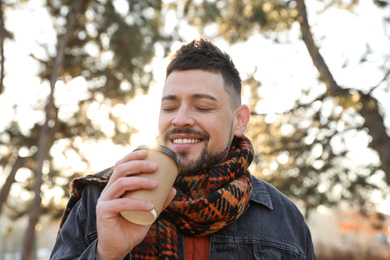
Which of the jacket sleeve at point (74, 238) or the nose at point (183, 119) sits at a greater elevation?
the nose at point (183, 119)

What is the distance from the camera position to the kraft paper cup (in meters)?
1.45

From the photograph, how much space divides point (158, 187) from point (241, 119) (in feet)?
3.83

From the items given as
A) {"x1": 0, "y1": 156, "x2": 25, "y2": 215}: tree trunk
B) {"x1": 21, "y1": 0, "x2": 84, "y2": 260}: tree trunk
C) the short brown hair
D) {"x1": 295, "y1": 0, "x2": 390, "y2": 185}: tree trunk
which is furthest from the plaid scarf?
{"x1": 0, "y1": 156, "x2": 25, "y2": 215}: tree trunk

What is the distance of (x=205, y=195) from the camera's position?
2.13m

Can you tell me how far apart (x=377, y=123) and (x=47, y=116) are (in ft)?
21.1

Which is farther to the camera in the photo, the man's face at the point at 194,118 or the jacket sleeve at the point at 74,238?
the man's face at the point at 194,118

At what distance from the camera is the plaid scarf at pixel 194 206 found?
6.42 feet

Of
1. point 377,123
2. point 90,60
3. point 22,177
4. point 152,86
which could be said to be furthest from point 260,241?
point 22,177

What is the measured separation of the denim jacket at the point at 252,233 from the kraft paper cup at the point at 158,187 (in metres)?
0.43

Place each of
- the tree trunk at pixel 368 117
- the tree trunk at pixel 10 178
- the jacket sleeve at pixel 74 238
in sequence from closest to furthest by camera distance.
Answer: the jacket sleeve at pixel 74 238 → the tree trunk at pixel 368 117 → the tree trunk at pixel 10 178

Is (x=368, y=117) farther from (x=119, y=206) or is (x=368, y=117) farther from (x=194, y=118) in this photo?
(x=119, y=206)

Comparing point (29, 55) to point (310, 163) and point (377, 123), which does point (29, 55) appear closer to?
point (310, 163)

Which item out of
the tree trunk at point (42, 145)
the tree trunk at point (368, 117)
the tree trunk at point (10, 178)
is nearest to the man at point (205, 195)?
the tree trunk at point (368, 117)

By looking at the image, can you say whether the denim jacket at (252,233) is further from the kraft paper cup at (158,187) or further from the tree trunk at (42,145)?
the tree trunk at (42,145)
